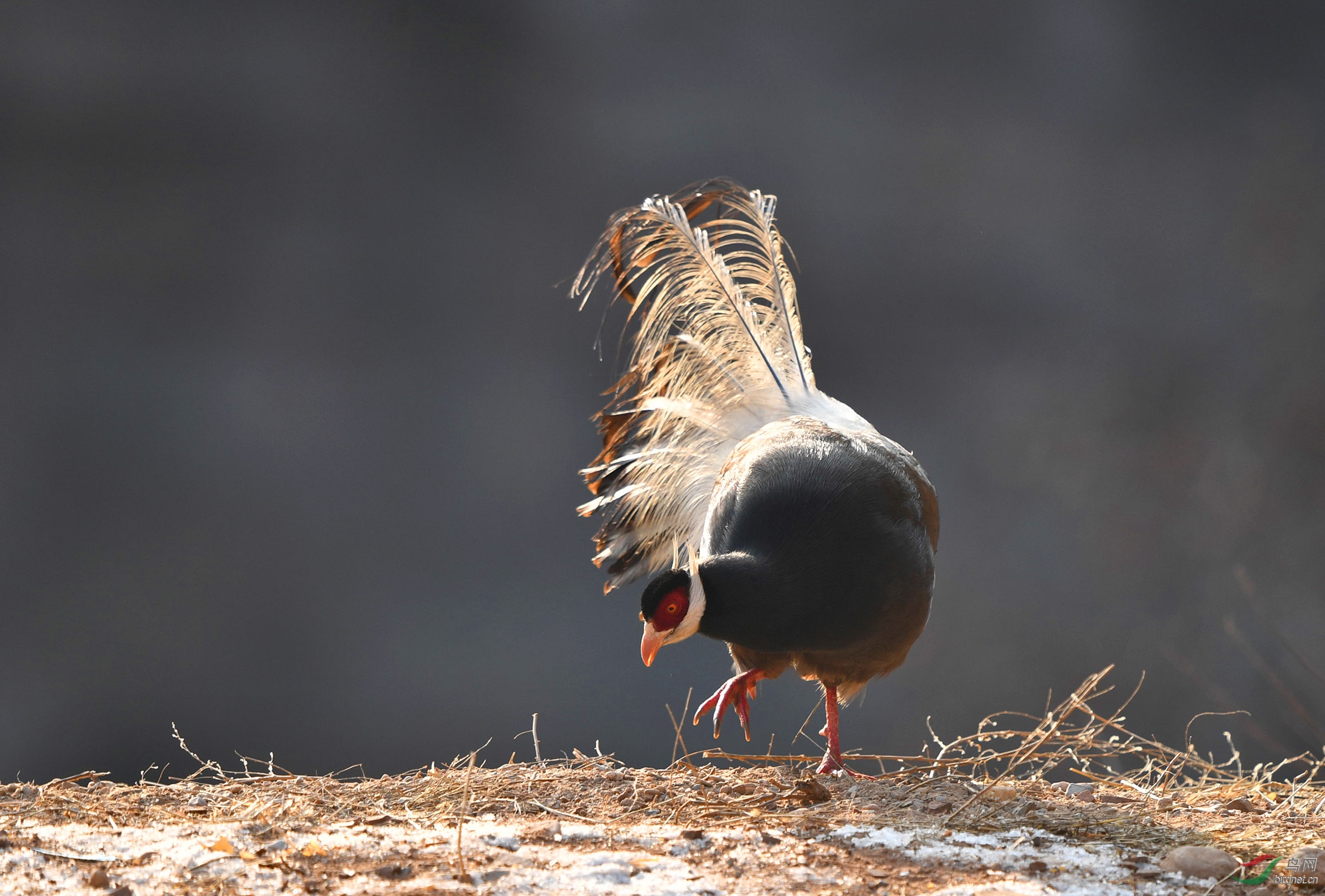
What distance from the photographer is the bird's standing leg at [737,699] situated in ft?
10.9

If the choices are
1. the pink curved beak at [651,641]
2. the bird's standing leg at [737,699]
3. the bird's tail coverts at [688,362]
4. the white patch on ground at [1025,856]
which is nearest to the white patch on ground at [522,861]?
the white patch on ground at [1025,856]

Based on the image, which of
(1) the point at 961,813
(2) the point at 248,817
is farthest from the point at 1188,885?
(2) the point at 248,817

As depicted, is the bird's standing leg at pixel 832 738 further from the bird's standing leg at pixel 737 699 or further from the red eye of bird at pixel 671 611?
the red eye of bird at pixel 671 611

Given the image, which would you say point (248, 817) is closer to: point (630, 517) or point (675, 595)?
point (675, 595)

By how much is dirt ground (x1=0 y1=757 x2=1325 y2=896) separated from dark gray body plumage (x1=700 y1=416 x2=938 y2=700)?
43cm

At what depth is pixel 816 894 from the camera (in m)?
1.85

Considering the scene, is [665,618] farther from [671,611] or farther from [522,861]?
[522,861]

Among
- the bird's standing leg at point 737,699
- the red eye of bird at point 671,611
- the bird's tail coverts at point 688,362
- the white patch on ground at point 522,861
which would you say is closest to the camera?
the white patch on ground at point 522,861

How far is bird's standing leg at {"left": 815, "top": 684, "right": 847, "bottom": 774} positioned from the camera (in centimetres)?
341

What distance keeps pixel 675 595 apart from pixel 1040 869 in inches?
44.0

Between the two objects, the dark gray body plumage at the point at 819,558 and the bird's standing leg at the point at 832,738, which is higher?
the dark gray body plumage at the point at 819,558

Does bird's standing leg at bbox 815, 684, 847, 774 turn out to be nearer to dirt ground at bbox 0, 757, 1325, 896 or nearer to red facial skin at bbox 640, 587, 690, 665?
dirt ground at bbox 0, 757, 1325, 896

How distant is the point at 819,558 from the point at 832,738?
968 millimetres

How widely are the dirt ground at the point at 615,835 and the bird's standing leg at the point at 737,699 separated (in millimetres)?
306
